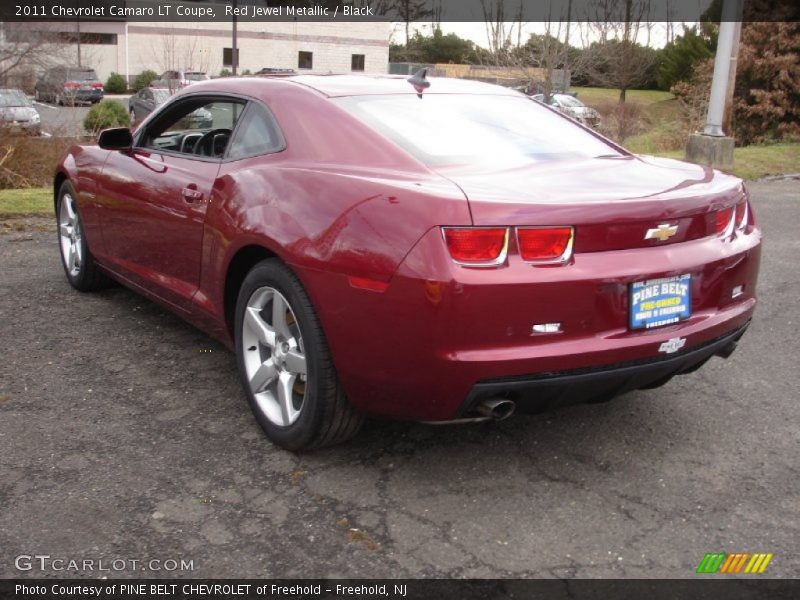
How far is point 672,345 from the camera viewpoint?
3113mm

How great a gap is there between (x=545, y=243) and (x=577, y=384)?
0.50 m

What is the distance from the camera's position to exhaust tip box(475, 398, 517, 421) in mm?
2936

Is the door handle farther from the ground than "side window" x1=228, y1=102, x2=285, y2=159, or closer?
closer

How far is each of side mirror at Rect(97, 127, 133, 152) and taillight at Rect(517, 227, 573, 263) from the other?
2.86 m

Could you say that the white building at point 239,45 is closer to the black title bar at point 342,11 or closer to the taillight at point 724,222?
the black title bar at point 342,11

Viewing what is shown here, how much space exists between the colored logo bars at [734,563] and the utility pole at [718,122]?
10941 mm

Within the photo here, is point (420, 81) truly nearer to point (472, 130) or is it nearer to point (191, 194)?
point (472, 130)

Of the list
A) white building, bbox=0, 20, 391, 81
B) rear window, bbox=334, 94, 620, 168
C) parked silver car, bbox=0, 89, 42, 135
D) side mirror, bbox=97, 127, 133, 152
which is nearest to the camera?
rear window, bbox=334, 94, 620, 168

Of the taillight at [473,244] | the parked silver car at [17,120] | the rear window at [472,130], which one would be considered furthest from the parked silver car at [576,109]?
the taillight at [473,244]

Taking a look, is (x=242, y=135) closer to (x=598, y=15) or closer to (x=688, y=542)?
(x=688, y=542)

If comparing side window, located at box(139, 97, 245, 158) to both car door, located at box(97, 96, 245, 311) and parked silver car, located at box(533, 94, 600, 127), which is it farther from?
parked silver car, located at box(533, 94, 600, 127)

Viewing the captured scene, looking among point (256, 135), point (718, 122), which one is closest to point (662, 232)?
point (256, 135)

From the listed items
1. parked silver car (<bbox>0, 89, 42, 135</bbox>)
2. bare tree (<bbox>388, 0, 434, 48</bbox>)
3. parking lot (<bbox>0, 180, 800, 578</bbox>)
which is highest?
bare tree (<bbox>388, 0, 434, 48</bbox>)

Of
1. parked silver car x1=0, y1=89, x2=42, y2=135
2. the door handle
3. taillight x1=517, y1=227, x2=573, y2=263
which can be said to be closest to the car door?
the door handle
